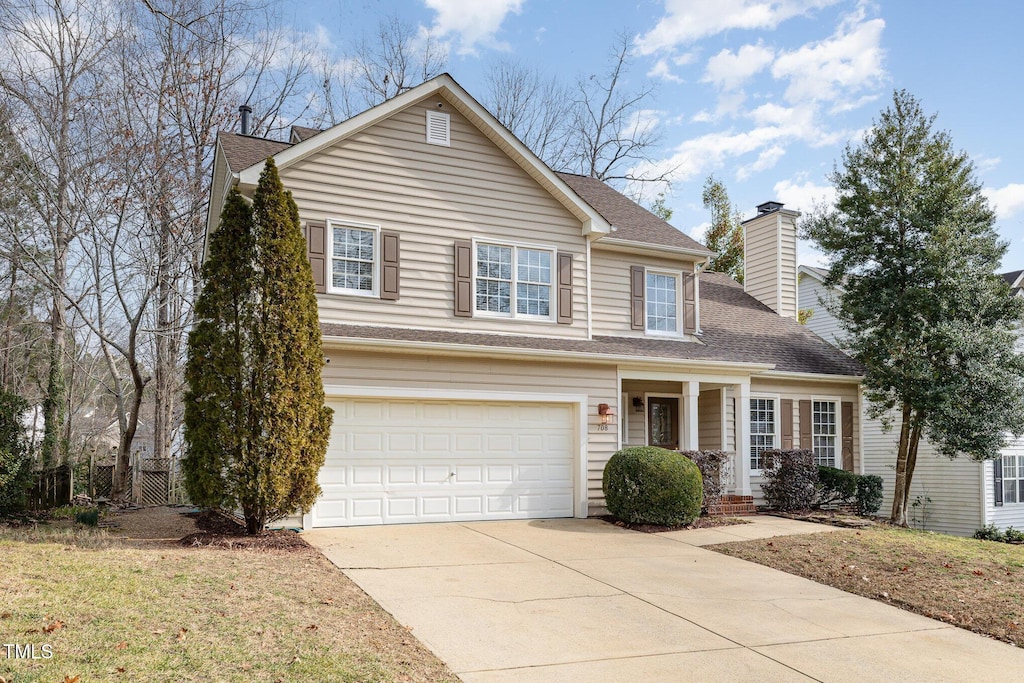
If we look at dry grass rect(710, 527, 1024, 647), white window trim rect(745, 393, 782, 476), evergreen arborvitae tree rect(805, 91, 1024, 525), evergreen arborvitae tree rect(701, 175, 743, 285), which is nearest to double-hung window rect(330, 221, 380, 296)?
dry grass rect(710, 527, 1024, 647)

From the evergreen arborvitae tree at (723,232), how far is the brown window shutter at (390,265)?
20.9 m

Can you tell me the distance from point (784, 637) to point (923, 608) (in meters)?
2.25

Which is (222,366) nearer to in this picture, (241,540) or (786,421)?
(241,540)

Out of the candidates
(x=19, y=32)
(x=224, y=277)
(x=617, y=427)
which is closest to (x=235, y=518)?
(x=224, y=277)

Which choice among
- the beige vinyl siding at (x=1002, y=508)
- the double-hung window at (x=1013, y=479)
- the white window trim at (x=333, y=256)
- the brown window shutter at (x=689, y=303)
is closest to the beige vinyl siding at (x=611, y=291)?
the brown window shutter at (x=689, y=303)

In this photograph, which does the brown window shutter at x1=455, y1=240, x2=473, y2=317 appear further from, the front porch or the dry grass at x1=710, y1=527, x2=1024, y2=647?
the dry grass at x1=710, y1=527, x2=1024, y2=647

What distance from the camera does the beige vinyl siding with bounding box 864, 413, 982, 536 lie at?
742 inches

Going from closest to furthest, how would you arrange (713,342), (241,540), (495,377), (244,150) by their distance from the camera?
(241,540), (495,377), (244,150), (713,342)

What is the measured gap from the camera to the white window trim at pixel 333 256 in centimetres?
1242

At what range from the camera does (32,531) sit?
34.4 ft

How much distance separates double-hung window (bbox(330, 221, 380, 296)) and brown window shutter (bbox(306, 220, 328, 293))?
0.16 m

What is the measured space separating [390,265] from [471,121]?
3.10 m

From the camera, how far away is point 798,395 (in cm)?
1708

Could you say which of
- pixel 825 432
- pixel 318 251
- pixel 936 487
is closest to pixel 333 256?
pixel 318 251
